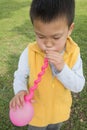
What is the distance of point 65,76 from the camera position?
6.29 feet

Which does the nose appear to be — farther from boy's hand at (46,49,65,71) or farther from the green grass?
the green grass

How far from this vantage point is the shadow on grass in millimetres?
6824

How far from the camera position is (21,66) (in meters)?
2.10

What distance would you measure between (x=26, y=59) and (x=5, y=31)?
3654 millimetres

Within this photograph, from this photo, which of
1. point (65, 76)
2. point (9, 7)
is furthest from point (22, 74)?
point (9, 7)

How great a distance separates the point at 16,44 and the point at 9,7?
8.90 ft

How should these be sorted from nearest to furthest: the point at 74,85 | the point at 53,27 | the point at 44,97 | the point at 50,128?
the point at 53,27, the point at 74,85, the point at 44,97, the point at 50,128

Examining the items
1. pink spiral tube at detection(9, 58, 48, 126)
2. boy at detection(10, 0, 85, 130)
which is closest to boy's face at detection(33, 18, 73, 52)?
boy at detection(10, 0, 85, 130)

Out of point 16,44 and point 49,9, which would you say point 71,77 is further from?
point 16,44

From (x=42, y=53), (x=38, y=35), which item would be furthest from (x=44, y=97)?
(x=38, y=35)

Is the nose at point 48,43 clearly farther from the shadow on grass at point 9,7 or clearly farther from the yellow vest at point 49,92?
the shadow on grass at point 9,7

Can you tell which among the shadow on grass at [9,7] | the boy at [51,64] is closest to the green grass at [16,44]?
the shadow on grass at [9,7]

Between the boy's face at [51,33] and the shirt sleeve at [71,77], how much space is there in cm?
15

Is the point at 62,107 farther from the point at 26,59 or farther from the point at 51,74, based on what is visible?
the point at 26,59
